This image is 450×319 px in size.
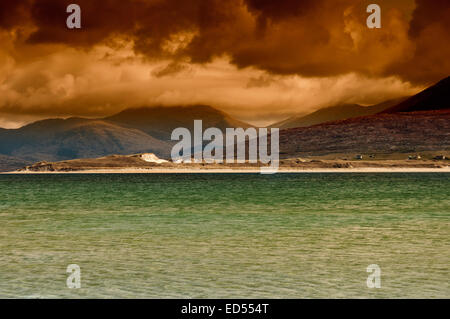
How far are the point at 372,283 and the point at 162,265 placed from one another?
7.67 metres

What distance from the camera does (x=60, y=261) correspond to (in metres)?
23.6

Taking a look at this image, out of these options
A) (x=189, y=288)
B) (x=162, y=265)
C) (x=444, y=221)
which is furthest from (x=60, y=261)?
(x=444, y=221)

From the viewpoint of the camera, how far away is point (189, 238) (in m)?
30.2

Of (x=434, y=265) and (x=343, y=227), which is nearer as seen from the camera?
(x=434, y=265)

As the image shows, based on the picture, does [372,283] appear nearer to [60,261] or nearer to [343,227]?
[60,261]

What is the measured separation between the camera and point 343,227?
3512 cm
